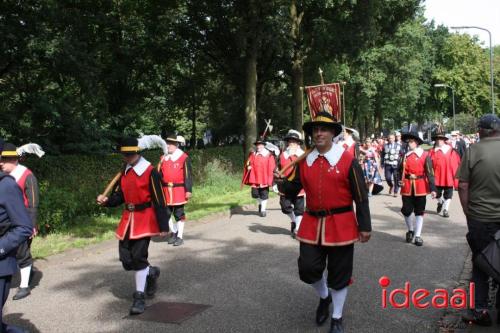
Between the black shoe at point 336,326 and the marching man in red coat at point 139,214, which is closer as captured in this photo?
the black shoe at point 336,326

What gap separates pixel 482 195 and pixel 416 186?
4493mm

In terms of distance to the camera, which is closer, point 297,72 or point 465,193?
point 465,193

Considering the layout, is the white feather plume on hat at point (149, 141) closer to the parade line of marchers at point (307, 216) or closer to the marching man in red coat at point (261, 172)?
the marching man in red coat at point (261, 172)

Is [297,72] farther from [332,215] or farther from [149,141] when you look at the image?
[332,215]

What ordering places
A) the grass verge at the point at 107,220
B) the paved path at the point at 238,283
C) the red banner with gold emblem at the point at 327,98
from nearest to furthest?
the paved path at the point at 238,283 → the grass verge at the point at 107,220 → the red banner with gold emblem at the point at 327,98

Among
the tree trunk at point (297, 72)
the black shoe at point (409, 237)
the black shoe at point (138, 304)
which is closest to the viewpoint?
the black shoe at point (138, 304)

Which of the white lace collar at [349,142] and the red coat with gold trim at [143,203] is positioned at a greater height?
the white lace collar at [349,142]

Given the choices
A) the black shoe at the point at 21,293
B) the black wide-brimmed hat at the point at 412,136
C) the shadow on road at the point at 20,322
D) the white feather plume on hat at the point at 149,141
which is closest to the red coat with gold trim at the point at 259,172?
the white feather plume on hat at the point at 149,141

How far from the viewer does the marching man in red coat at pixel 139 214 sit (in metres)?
6.30

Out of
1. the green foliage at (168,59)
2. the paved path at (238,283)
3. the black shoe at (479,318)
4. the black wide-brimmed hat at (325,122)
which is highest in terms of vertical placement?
the green foliage at (168,59)

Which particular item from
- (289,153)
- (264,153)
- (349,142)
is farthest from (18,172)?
(349,142)

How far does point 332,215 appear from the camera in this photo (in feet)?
17.3

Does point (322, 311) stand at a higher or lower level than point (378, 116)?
lower

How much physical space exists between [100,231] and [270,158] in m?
4.68
